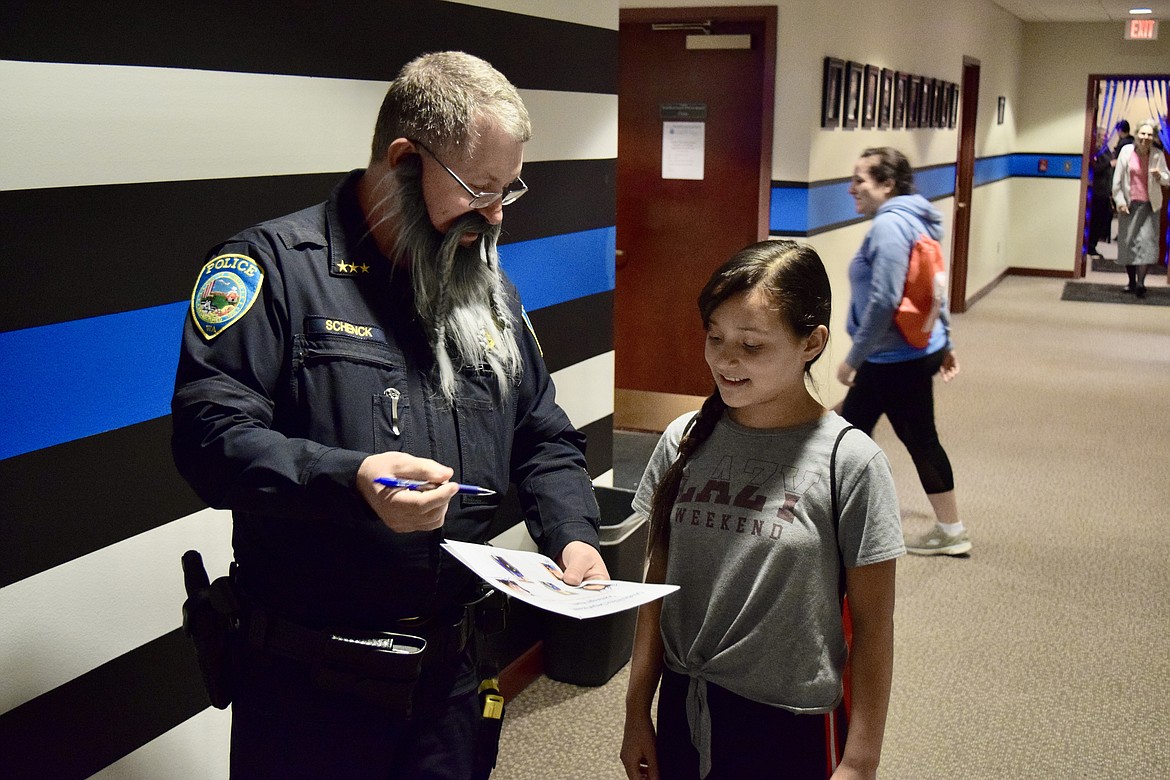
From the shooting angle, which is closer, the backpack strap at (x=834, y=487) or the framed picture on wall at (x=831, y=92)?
the backpack strap at (x=834, y=487)

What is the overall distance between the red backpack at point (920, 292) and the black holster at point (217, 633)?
2857 millimetres

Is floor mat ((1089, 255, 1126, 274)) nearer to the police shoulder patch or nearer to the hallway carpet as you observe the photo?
the hallway carpet

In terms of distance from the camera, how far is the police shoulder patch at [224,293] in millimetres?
1381

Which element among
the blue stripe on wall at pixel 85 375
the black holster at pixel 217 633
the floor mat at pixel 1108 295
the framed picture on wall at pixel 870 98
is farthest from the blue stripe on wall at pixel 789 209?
the floor mat at pixel 1108 295

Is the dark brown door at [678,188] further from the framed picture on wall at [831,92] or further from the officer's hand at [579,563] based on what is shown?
the officer's hand at [579,563]

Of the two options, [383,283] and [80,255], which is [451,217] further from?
[80,255]

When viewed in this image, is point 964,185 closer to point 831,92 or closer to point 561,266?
point 831,92

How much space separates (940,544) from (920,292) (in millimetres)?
1065

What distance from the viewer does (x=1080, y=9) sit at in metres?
10.3

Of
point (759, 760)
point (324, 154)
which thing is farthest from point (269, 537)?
point (324, 154)

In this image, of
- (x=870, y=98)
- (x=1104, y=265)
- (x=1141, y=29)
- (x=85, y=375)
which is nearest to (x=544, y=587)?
(x=85, y=375)

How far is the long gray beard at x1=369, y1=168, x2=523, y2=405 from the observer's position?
1523 millimetres

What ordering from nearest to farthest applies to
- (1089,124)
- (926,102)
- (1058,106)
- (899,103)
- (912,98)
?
(899,103), (912,98), (926,102), (1089,124), (1058,106)

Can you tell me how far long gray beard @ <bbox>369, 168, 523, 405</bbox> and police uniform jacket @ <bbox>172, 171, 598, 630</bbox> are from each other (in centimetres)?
2
